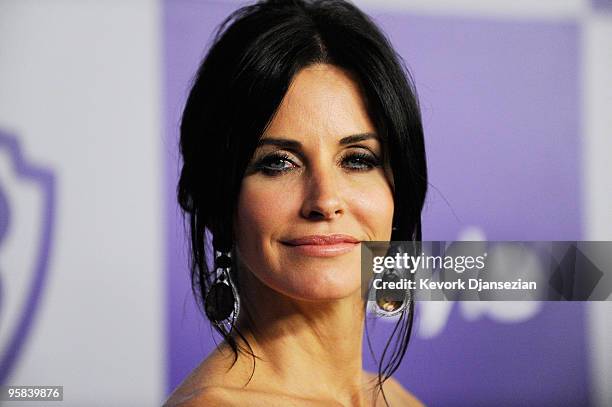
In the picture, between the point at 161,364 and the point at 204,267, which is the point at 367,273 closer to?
the point at 204,267

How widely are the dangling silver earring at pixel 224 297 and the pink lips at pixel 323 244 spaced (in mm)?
209

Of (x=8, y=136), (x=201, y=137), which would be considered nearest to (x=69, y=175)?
(x=8, y=136)

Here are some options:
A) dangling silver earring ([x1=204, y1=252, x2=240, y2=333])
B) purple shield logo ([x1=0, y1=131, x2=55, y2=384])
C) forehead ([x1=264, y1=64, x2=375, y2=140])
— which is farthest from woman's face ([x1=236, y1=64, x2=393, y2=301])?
purple shield logo ([x1=0, y1=131, x2=55, y2=384])

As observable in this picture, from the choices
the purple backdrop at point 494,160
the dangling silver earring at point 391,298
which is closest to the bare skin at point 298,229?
the dangling silver earring at point 391,298

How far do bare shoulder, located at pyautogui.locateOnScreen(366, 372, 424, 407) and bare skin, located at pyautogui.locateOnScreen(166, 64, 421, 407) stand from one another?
0.30 metres

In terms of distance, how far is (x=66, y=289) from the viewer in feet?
7.06

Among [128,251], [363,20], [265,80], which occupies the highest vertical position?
[363,20]

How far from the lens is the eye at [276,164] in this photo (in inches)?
69.7

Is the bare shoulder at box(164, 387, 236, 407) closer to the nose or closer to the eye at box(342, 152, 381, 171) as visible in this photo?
the nose

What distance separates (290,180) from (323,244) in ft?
0.58

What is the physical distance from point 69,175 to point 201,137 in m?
0.55

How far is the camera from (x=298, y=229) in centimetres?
179

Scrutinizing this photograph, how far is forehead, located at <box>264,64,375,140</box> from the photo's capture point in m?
1.75

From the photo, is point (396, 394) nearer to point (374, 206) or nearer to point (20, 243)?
point (374, 206)
